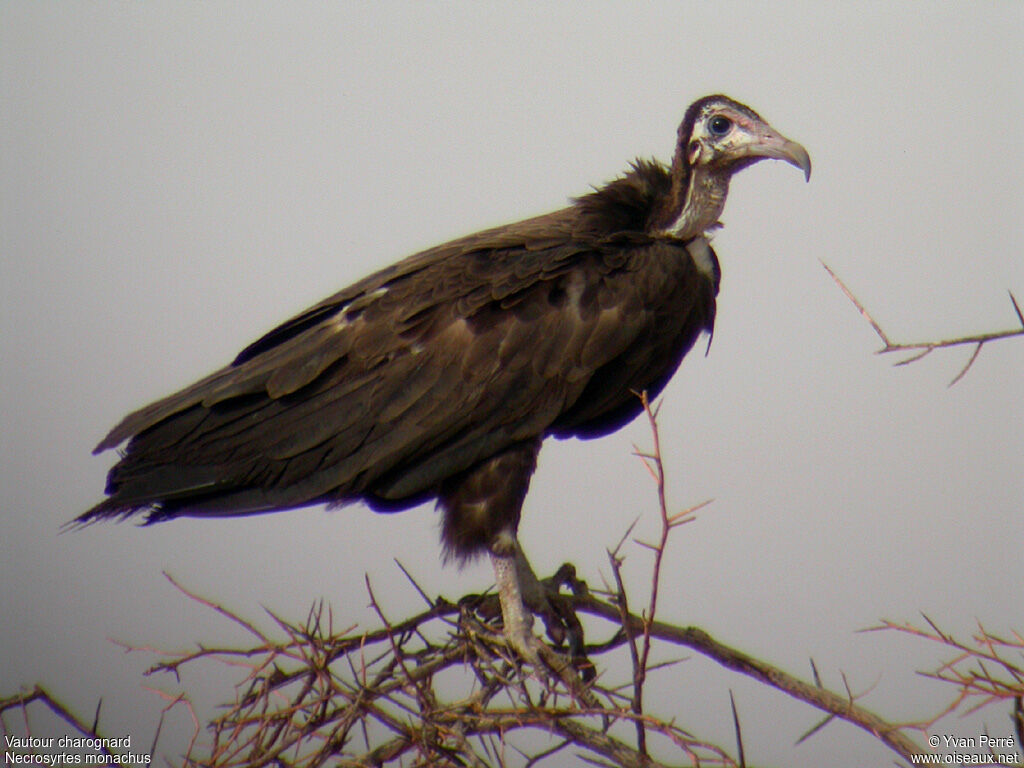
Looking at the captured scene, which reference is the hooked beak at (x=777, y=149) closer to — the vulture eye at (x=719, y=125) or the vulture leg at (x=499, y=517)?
the vulture eye at (x=719, y=125)

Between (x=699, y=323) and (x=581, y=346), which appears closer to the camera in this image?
(x=581, y=346)

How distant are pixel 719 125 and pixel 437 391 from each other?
1108mm

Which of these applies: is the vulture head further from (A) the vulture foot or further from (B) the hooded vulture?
(A) the vulture foot

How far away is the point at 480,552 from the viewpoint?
290 cm

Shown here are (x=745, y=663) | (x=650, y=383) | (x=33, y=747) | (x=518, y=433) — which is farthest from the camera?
(x=650, y=383)

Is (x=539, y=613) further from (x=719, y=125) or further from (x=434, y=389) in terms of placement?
(x=719, y=125)

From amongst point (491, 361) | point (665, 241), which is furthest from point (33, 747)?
point (665, 241)

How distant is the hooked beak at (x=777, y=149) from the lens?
311 centimetres

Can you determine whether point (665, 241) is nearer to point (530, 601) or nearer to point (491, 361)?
point (491, 361)

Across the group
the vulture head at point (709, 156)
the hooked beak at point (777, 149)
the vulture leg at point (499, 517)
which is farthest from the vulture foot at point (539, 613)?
the hooked beak at point (777, 149)

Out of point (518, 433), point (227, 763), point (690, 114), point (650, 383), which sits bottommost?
point (227, 763)

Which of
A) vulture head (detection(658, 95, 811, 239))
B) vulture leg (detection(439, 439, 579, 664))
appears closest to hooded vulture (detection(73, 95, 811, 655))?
vulture leg (detection(439, 439, 579, 664))

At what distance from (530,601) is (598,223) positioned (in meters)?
1.02

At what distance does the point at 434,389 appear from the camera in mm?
2906
